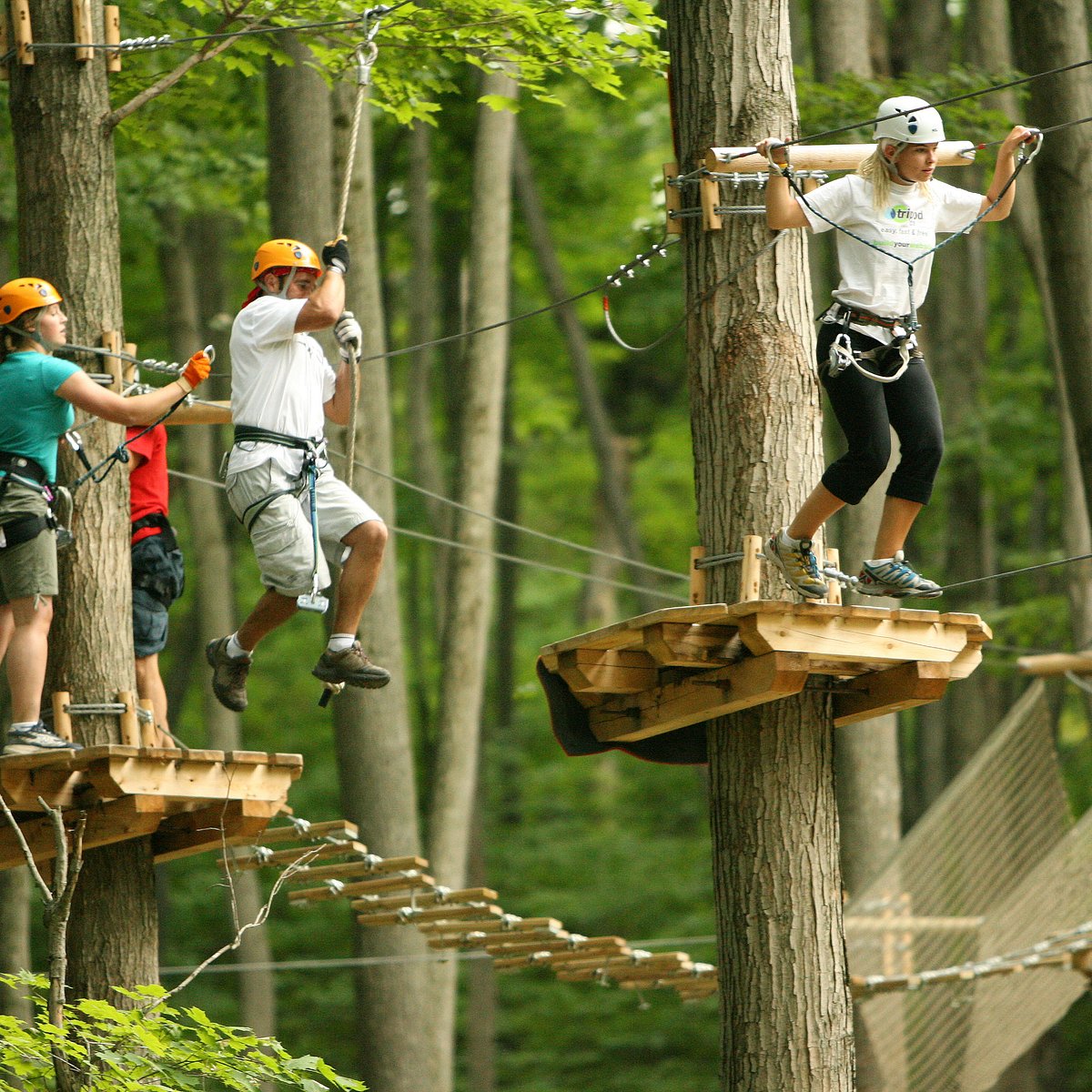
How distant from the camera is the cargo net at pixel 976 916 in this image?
8.38 metres

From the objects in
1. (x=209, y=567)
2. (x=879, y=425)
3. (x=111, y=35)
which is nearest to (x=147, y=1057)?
(x=879, y=425)

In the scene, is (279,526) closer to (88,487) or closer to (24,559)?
(24,559)

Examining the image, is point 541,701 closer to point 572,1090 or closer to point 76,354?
point 572,1090

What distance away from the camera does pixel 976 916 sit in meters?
8.81

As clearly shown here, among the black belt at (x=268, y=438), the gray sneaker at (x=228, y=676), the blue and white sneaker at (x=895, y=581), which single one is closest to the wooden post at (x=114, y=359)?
the black belt at (x=268, y=438)

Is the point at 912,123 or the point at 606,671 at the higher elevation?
the point at 912,123

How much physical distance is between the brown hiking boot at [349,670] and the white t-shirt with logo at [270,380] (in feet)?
1.97

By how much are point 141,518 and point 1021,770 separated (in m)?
4.96

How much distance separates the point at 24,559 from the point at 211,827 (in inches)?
42.6

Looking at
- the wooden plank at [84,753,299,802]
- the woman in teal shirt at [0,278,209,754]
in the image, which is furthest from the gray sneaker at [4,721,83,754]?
the wooden plank at [84,753,299,802]

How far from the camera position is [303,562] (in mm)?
5188

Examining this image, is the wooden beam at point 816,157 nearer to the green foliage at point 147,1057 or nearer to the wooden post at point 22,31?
the wooden post at point 22,31

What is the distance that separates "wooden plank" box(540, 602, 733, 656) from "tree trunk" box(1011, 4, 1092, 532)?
3329 mm

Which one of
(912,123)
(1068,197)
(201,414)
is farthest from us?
(1068,197)
